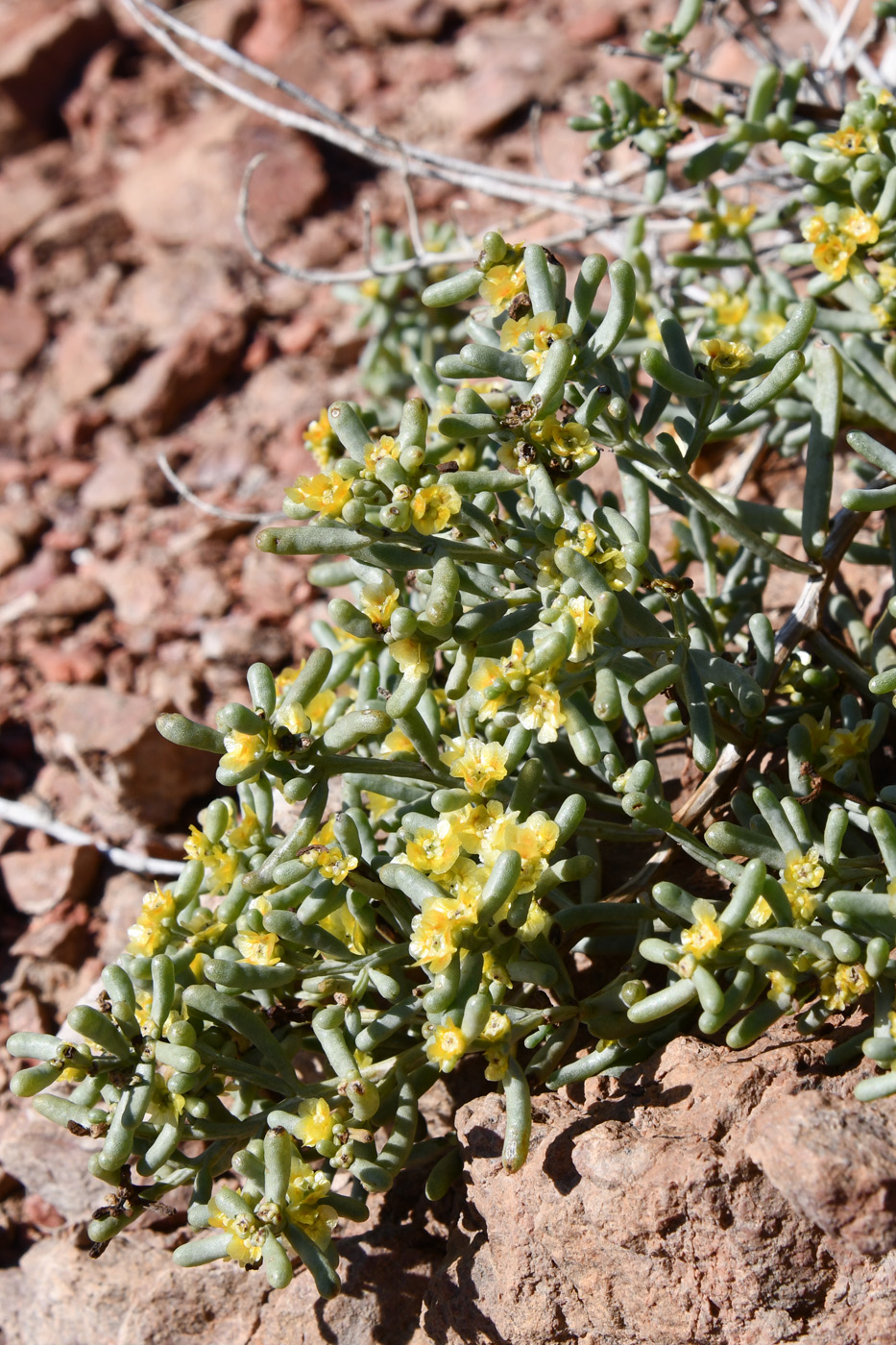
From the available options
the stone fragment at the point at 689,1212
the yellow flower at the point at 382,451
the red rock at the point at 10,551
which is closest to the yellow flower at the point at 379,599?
the yellow flower at the point at 382,451

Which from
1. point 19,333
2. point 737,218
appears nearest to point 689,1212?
point 737,218

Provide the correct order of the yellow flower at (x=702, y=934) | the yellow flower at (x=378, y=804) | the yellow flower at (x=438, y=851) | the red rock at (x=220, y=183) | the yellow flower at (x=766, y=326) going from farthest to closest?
the red rock at (x=220, y=183) < the yellow flower at (x=766, y=326) < the yellow flower at (x=378, y=804) < the yellow flower at (x=438, y=851) < the yellow flower at (x=702, y=934)

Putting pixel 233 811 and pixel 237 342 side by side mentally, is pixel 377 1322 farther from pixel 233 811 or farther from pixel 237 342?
pixel 237 342

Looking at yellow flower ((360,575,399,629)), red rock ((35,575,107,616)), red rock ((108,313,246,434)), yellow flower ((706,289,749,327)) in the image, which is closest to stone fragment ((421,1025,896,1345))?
yellow flower ((360,575,399,629))

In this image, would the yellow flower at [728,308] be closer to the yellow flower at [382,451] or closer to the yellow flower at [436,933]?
the yellow flower at [382,451]

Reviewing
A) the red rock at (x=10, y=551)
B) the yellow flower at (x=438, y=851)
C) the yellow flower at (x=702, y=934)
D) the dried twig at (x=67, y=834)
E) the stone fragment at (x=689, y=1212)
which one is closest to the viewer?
the stone fragment at (x=689, y=1212)

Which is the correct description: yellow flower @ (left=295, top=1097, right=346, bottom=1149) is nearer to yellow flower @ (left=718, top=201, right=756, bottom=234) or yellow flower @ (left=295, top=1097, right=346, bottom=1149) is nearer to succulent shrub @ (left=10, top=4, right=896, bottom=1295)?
succulent shrub @ (left=10, top=4, right=896, bottom=1295)
